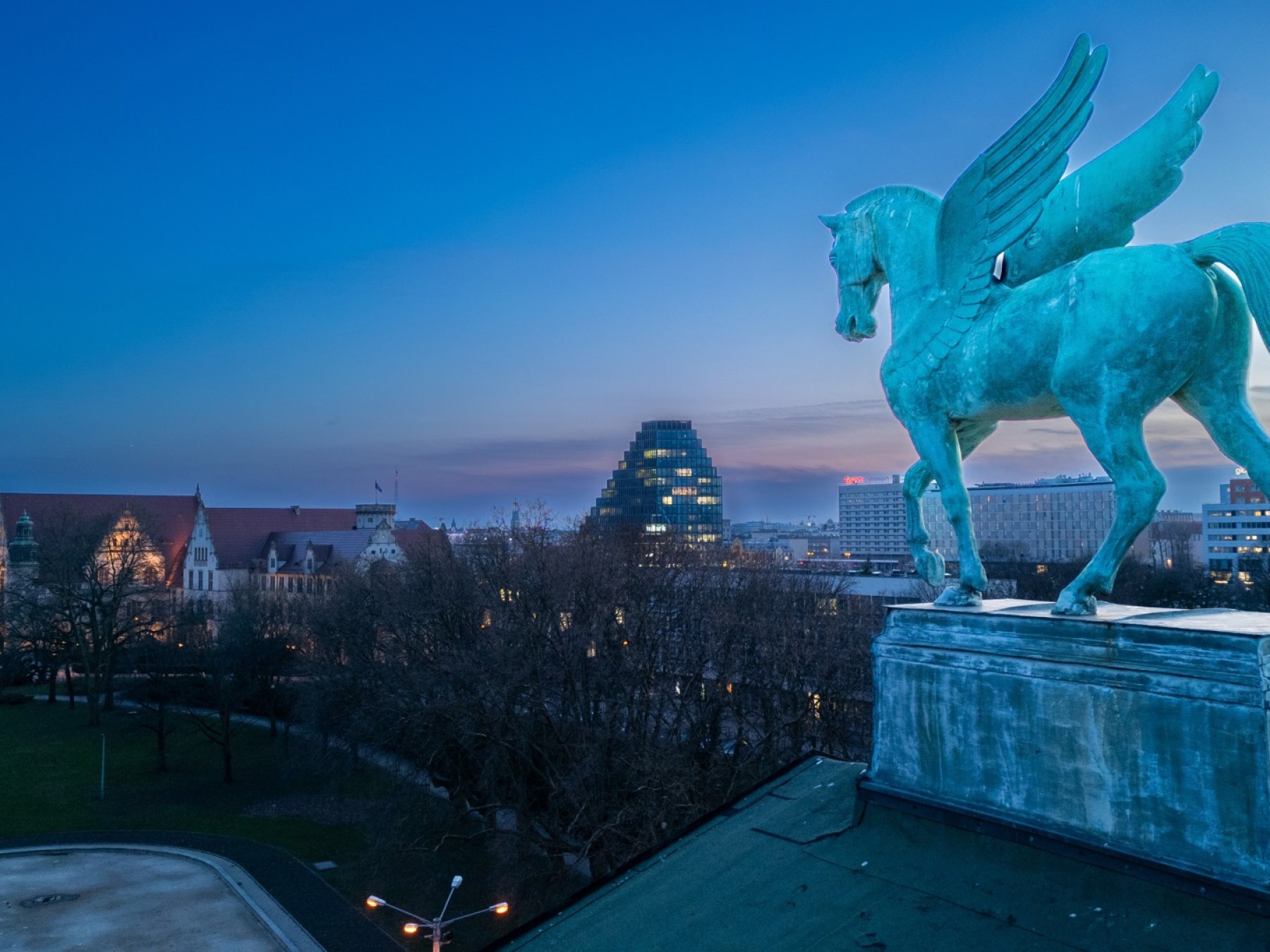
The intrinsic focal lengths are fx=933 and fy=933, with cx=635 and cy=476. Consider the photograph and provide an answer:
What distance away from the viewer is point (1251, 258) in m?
4.39

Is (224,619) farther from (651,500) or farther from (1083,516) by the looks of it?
(1083,516)

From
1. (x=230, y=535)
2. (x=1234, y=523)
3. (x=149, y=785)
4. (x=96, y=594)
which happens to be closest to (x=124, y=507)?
(x=230, y=535)

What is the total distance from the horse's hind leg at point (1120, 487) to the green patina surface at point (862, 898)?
1.32 metres

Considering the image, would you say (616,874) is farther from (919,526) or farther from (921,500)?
(921,500)

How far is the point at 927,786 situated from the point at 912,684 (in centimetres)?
55

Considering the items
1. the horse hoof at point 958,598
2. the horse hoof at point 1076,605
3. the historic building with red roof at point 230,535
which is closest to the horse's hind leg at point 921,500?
the horse hoof at point 958,598

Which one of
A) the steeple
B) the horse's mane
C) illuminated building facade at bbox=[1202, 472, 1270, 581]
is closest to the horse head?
the horse's mane

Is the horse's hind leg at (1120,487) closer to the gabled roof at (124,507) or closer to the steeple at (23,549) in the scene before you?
the steeple at (23,549)

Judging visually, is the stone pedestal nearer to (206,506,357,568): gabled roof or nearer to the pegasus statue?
the pegasus statue

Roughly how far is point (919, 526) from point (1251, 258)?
8.24 feet

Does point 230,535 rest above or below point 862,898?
above

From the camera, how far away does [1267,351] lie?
4543mm

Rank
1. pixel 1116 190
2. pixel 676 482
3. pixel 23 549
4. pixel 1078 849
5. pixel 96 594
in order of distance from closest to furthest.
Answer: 1. pixel 1078 849
2. pixel 1116 190
3. pixel 96 594
4. pixel 23 549
5. pixel 676 482

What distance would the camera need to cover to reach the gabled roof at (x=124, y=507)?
84438mm
